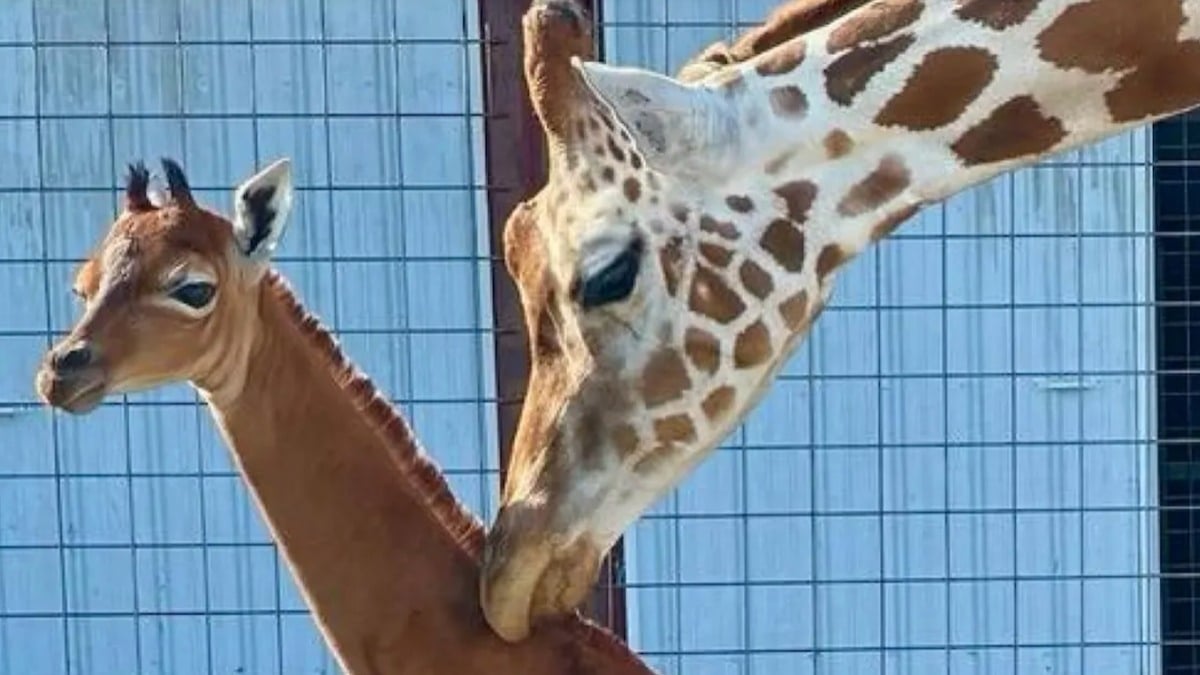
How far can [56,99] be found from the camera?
5.57 m

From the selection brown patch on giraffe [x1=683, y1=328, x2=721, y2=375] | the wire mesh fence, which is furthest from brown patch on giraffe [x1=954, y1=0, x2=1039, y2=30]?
the wire mesh fence

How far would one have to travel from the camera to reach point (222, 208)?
5.52 m

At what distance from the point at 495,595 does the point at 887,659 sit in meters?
3.08

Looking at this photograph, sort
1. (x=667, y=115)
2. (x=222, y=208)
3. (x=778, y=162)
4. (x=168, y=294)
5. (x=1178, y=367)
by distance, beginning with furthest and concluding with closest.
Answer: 1. (x=1178, y=367)
2. (x=222, y=208)
3. (x=168, y=294)
4. (x=778, y=162)
5. (x=667, y=115)

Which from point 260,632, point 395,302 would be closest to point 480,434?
point 395,302

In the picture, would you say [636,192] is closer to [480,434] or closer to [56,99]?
[480,434]

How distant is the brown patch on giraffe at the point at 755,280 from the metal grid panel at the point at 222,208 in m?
2.64

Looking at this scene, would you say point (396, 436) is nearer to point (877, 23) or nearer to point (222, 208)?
point (877, 23)

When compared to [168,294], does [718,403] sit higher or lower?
lower

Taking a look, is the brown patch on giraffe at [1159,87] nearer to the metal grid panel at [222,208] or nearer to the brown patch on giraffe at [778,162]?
the brown patch on giraffe at [778,162]

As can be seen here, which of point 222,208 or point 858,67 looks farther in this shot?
point 222,208

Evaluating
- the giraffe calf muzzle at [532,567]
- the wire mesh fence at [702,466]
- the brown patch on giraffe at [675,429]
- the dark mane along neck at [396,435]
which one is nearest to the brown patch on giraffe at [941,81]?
the brown patch on giraffe at [675,429]

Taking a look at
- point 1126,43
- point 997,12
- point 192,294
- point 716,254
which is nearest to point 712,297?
point 716,254

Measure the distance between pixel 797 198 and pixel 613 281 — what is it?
0.87ft
